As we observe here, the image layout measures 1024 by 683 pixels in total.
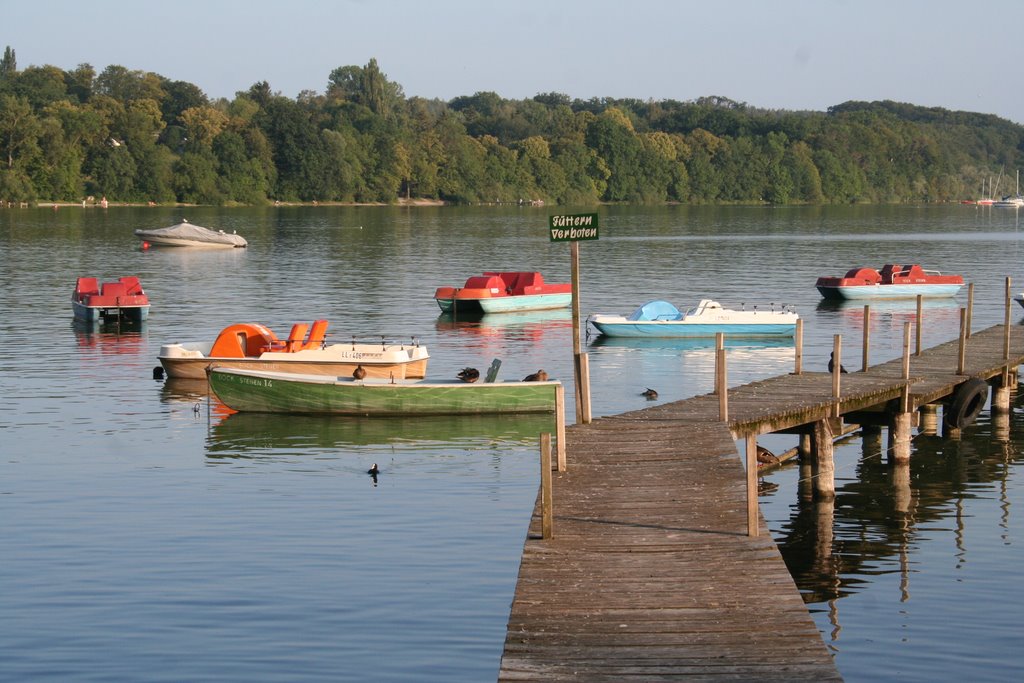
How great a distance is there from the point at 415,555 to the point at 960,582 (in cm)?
813

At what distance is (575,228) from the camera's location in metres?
24.5

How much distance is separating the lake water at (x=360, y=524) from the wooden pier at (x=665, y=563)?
1.76 meters

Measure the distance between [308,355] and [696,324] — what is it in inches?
727

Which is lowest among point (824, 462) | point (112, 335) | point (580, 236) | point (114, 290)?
point (112, 335)

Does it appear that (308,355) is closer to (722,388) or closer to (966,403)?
(722,388)

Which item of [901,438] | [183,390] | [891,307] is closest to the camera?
[901,438]

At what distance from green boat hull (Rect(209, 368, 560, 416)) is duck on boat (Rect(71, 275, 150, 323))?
22.0m

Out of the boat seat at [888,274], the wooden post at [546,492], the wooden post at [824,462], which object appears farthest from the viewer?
the boat seat at [888,274]

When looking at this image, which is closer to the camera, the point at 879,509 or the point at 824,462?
the point at 879,509

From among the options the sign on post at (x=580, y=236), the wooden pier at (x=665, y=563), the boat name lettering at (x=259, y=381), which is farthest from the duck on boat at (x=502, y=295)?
the sign on post at (x=580, y=236)

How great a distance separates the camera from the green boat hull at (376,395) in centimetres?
3319

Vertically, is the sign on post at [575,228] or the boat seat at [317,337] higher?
the sign on post at [575,228]

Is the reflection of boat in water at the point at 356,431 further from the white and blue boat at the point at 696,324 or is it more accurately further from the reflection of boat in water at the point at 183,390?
the white and blue boat at the point at 696,324

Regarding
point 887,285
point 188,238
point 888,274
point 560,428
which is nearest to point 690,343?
point 887,285
